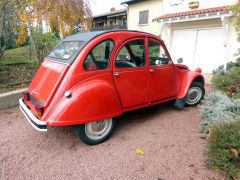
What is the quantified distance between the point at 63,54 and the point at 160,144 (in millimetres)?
2409

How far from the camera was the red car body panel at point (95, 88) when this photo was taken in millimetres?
2844

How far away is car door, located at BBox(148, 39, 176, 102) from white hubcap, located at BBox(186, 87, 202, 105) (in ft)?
2.24

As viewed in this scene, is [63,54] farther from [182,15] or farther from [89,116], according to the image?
[182,15]

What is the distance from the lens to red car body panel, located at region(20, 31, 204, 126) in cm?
284

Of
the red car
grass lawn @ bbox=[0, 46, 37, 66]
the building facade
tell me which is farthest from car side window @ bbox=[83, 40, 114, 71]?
the building facade

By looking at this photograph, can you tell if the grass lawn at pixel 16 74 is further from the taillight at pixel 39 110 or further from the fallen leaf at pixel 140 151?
the fallen leaf at pixel 140 151

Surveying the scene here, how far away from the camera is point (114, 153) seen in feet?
9.99

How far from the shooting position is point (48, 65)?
3600 millimetres

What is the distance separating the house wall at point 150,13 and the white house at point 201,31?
0.42m

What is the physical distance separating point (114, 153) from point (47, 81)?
1.68m

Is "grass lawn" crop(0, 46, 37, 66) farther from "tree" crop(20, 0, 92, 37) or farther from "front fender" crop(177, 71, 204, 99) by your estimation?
"front fender" crop(177, 71, 204, 99)

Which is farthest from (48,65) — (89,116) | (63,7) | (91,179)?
(63,7)

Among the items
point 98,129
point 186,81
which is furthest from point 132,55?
point 98,129

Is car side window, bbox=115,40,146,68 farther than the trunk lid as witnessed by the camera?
Yes
